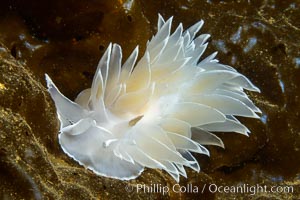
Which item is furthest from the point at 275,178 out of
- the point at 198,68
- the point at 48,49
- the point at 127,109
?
the point at 48,49

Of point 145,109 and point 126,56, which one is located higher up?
point 126,56

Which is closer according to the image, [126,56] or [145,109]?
[145,109]

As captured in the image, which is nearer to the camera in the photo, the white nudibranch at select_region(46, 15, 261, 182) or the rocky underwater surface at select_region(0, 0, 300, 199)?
the rocky underwater surface at select_region(0, 0, 300, 199)

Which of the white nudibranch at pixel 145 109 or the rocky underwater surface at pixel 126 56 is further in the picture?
the white nudibranch at pixel 145 109

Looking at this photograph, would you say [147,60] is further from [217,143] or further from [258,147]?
[258,147]
